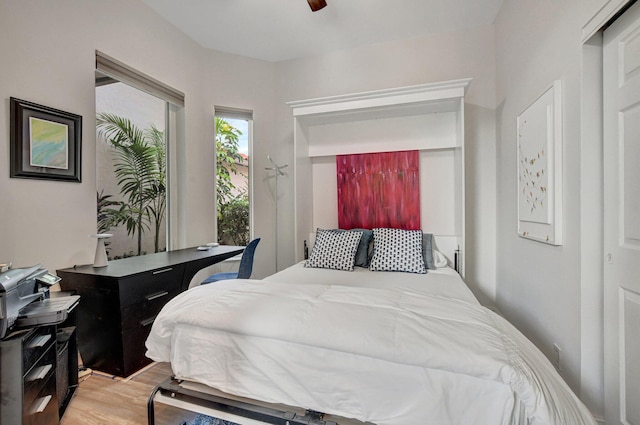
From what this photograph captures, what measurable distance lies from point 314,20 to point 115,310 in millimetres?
3081

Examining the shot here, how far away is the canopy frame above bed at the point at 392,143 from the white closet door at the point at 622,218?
4.24ft

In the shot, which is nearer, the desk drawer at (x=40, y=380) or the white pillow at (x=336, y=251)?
the desk drawer at (x=40, y=380)

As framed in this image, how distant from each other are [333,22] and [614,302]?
3114 mm

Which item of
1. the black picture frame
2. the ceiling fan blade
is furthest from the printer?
the ceiling fan blade

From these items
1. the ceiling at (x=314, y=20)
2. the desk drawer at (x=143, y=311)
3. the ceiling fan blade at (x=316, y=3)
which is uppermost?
the ceiling at (x=314, y=20)

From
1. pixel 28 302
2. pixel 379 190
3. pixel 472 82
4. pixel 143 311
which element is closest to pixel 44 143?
pixel 28 302

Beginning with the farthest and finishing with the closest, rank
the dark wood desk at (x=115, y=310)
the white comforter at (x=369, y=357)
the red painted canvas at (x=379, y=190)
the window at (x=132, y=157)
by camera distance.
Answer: the red painted canvas at (x=379, y=190) < the window at (x=132, y=157) < the dark wood desk at (x=115, y=310) < the white comforter at (x=369, y=357)

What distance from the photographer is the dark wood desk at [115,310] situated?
1.87m

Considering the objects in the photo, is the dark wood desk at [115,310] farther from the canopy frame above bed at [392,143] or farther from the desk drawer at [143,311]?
the canopy frame above bed at [392,143]

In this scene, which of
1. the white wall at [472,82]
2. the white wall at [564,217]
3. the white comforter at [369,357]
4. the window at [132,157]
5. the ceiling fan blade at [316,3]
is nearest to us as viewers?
the white comforter at [369,357]

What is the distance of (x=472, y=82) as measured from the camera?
295cm

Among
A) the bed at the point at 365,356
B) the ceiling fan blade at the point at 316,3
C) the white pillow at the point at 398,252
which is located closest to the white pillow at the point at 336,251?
the white pillow at the point at 398,252

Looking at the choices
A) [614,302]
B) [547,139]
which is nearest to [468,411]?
[614,302]

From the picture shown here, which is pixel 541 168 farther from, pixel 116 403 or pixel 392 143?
pixel 116 403
